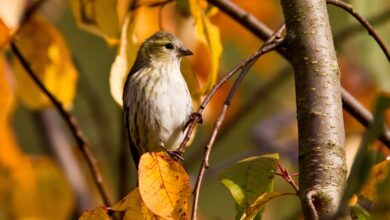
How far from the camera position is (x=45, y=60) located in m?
3.20

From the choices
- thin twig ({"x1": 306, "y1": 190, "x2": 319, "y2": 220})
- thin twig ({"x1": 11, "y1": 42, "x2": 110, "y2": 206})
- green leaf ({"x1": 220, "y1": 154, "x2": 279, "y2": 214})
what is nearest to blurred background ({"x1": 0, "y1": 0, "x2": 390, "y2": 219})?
thin twig ({"x1": 11, "y1": 42, "x2": 110, "y2": 206})

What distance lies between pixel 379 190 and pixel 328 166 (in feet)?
1.53

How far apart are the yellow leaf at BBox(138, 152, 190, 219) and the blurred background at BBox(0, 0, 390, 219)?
0.64 metres

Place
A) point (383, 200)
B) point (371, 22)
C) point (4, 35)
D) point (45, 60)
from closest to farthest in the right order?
1. point (383, 200)
2. point (4, 35)
3. point (45, 60)
4. point (371, 22)

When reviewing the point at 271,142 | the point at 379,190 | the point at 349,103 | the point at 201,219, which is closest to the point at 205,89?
the point at 349,103

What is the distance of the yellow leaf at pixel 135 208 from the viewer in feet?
6.64

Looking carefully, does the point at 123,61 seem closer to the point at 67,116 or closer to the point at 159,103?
the point at 67,116

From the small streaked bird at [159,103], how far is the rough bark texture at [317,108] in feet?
Answer: 4.58

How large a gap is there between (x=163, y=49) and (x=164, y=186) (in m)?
2.04

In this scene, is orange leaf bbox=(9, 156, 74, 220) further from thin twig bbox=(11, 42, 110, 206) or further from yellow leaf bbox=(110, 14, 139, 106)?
yellow leaf bbox=(110, 14, 139, 106)

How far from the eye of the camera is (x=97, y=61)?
23.5 feet

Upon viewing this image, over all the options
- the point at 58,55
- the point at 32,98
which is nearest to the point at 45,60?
the point at 58,55

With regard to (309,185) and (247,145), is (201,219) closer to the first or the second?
(247,145)

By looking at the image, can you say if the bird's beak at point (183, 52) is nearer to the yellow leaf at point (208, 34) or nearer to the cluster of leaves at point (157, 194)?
the yellow leaf at point (208, 34)
